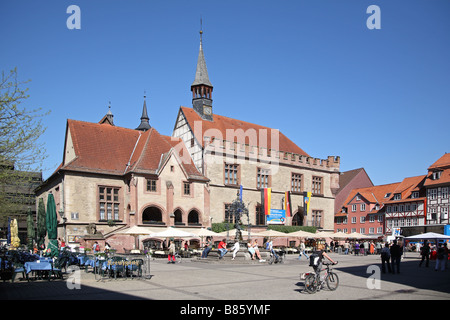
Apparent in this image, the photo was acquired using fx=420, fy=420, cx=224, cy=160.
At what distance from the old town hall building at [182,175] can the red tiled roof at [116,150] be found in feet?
0.31

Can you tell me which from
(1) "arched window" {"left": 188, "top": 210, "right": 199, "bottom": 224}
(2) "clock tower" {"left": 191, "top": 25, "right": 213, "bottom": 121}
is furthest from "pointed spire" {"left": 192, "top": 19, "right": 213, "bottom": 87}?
(1) "arched window" {"left": 188, "top": 210, "right": 199, "bottom": 224}

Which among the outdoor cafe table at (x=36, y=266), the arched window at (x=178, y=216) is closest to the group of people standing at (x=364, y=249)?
the arched window at (x=178, y=216)

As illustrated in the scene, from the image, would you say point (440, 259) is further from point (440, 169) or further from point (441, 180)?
point (440, 169)

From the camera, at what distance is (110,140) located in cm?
4041

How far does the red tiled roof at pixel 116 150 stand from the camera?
37000mm

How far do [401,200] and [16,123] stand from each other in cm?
5957

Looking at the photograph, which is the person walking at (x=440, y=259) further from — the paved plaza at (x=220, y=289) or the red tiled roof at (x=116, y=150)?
the red tiled roof at (x=116, y=150)

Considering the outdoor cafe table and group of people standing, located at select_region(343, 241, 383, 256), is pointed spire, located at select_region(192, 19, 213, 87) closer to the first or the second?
group of people standing, located at select_region(343, 241, 383, 256)

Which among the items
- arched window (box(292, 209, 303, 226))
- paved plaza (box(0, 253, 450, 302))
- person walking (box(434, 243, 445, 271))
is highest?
paved plaza (box(0, 253, 450, 302))

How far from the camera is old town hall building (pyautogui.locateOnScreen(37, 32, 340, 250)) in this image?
35.8 meters

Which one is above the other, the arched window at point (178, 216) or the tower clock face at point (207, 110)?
the tower clock face at point (207, 110)

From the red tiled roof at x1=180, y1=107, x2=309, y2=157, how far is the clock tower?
2.46 ft

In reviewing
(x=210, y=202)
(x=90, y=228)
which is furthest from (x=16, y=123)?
(x=210, y=202)

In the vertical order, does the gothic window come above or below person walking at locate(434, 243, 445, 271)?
above
